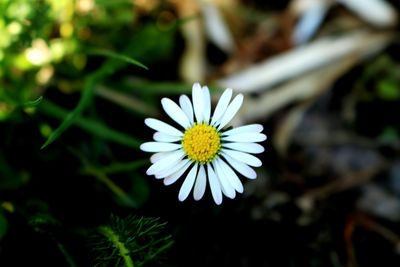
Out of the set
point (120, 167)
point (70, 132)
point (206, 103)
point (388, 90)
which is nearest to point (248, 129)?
point (206, 103)

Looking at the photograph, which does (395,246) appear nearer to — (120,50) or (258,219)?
(258,219)

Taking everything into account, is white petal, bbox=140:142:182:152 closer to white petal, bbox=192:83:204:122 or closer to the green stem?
white petal, bbox=192:83:204:122

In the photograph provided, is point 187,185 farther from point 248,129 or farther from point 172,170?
point 248,129

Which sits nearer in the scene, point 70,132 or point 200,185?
point 200,185

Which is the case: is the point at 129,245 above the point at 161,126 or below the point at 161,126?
below

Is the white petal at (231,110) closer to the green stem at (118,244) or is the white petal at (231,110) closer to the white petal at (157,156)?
the white petal at (157,156)

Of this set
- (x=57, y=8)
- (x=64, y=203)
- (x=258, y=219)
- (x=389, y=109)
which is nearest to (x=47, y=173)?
(x=64, y=203)

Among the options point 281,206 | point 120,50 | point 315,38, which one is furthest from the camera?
point 315,38
